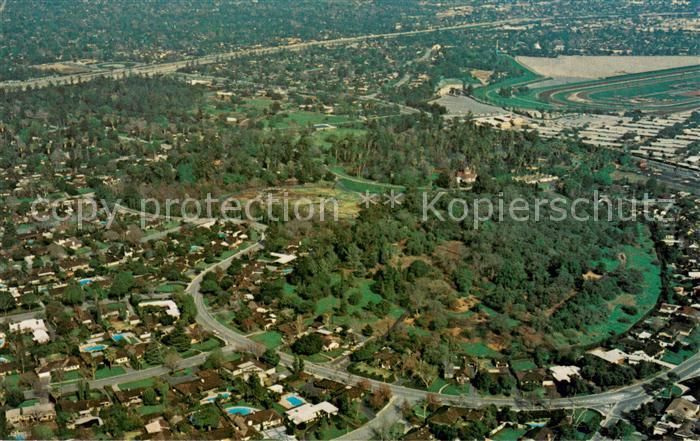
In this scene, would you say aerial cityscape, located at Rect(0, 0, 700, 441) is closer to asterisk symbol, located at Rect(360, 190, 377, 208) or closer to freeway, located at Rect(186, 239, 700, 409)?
freeway, located at Rect(186, 239, 700, 409)

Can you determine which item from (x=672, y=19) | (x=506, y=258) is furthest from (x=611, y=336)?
(x=672, y=19)

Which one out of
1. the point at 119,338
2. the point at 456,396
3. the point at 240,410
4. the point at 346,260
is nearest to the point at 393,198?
the point at 346,260

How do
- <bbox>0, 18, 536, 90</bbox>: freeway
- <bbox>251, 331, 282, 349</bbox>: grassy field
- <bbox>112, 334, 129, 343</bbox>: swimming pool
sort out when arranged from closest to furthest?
<bbox>112, 334, 129, 343</bbox>: swimming pool < <bbox>251, 331, 282, 349</bbox>: grassy field < <bbox>0, 18, 536, 90</bbox>: freeway

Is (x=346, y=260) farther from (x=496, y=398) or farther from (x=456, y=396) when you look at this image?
(x=496, y=398)

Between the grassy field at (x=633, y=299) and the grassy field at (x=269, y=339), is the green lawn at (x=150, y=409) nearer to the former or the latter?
the grassy field at (x=269, y=339)

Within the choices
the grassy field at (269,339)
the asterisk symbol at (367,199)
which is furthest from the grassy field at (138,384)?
the asterisk symbol at (367,199)

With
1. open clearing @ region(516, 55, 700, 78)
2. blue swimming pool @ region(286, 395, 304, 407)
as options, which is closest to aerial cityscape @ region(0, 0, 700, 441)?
blue swimming pool @ region(286, 395, 304, 407)
